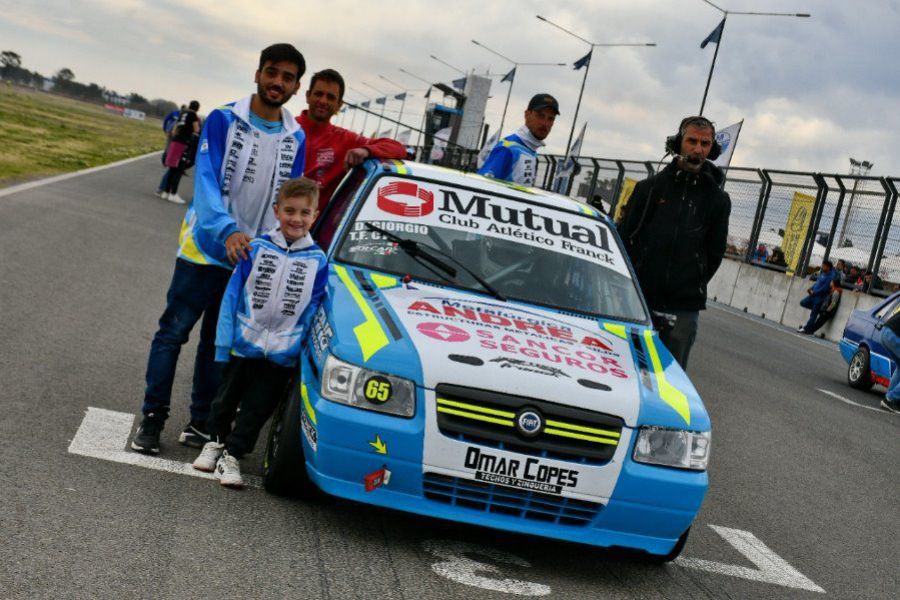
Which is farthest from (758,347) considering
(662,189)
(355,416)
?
(355,416)

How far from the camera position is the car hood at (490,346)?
482 cm

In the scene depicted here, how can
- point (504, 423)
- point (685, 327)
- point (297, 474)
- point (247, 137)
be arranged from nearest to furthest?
point (504, 423)
point (297, 474)
point (247, 137)
point (685, 327)

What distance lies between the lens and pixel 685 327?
719 centimetres

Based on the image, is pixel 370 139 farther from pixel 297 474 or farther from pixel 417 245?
pixel 297 474

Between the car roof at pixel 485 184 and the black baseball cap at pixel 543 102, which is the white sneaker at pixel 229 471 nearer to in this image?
the car roof at pixel 485 184

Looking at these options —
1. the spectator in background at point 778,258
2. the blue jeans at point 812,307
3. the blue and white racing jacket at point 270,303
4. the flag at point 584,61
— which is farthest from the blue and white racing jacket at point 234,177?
the flag at point 584,61

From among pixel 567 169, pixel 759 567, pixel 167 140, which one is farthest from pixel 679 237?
pixel 567 169

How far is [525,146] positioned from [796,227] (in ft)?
65.5

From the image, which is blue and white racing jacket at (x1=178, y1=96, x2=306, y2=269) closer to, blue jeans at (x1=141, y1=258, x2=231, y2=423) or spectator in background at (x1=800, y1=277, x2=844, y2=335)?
blue jeans at (x1=141, y1=258, x2=231, y2=423)

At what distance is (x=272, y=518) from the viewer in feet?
16.4

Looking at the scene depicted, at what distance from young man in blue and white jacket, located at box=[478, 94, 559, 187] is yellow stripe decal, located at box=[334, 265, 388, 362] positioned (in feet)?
11.6

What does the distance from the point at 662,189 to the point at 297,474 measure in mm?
3102

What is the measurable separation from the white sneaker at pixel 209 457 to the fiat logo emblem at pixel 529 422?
1.57m

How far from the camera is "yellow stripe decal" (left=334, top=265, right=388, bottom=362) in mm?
4887
